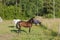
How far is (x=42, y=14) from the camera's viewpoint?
24.0m

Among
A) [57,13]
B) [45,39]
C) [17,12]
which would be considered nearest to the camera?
[45,39]

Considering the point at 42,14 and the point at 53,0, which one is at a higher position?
the point at 53,0

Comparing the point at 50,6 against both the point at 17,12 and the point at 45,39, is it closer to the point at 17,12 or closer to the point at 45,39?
the point at 17,12

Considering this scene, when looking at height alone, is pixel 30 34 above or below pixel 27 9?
below

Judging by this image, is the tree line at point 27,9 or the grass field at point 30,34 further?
Result: the tree line at point 27,9

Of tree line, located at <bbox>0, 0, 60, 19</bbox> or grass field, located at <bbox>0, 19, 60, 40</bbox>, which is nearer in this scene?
grass field, located at <bbox>0, 19, 60, 40</bbox>

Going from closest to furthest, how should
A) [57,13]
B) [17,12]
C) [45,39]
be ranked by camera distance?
[45,39], [17,12], [57,13]

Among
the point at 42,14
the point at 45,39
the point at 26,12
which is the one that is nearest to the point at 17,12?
the point at 26,12

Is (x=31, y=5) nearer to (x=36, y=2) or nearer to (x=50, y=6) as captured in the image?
(x=36, y=2)

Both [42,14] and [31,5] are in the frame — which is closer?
[31,5]

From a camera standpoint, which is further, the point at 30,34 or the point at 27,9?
the point at 27,9

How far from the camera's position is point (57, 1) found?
23.5m

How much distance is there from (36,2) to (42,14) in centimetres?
214

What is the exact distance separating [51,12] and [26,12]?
2.81 m
